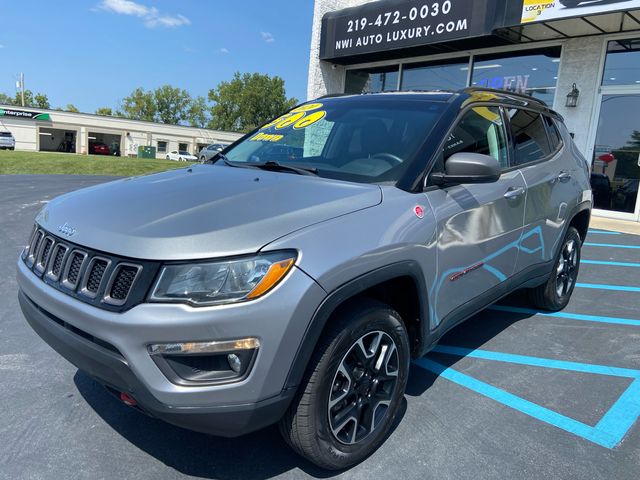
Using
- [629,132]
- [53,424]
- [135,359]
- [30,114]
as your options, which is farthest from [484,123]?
[30,114]

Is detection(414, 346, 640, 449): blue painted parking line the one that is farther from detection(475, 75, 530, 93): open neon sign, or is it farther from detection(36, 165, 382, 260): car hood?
detection(475, 75, 530, 93): open neon sign

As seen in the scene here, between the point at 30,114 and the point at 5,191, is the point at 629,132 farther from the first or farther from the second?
the point at 30,114

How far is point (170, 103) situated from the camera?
282 feet

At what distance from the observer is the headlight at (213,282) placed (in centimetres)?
180

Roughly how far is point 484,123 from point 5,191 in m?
10.5

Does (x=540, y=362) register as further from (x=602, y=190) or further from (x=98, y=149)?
(x=98, y=149)

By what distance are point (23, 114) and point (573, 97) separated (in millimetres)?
59736

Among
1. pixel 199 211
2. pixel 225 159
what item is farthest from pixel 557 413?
pixel 225 159

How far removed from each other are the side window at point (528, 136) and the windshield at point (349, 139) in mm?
918

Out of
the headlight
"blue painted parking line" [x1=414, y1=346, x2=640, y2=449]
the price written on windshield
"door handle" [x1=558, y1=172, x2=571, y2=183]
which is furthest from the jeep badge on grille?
the price written on windshield

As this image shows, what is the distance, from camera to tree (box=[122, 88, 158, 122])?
8406 cm

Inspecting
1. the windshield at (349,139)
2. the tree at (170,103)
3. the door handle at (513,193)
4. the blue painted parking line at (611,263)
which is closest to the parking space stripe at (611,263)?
the blue painted parking line at (611,263)

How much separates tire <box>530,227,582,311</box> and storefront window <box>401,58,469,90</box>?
28.4 ft

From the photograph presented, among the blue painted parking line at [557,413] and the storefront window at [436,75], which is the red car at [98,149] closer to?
the storefront window at [436,75]
